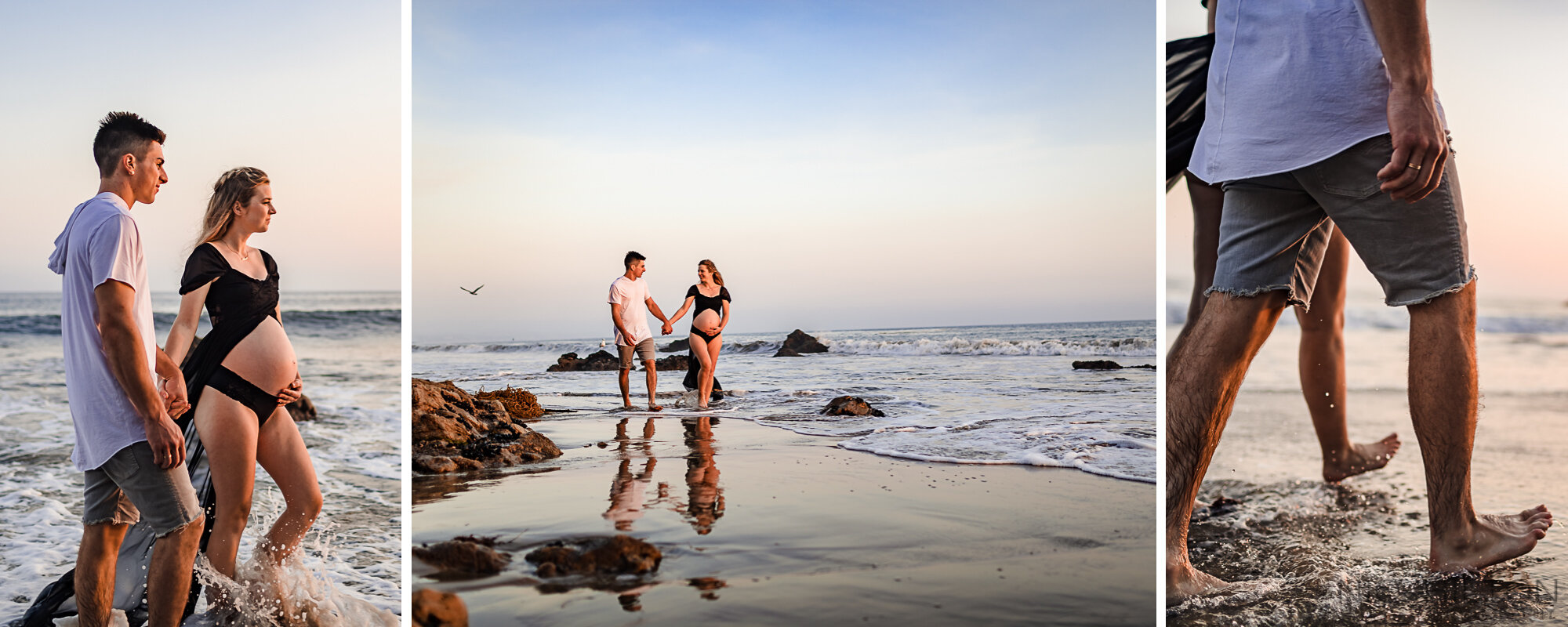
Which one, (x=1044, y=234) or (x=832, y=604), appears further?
(x=1044, y=234)

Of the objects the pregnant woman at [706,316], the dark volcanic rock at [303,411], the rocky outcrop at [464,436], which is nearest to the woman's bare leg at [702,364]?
the pregnant woman at [706,316]

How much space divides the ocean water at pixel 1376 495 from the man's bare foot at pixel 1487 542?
0.19ft

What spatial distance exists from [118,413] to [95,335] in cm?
18

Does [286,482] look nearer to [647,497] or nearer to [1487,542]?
[647,497]

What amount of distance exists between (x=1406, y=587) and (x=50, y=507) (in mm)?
3537

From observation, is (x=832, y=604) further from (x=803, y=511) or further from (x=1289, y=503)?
(x=1289, y=503)

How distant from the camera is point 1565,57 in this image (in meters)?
2.64

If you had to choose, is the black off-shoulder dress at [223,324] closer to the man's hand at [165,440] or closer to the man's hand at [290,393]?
the man's hand at [290,393]

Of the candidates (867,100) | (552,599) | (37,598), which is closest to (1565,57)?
(867,100)

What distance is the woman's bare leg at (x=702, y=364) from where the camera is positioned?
5121mm

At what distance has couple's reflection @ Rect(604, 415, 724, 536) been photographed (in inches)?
100

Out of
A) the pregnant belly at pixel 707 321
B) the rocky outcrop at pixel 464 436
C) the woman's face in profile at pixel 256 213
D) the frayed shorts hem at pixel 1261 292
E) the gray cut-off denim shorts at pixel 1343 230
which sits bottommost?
the rocky outcrop at pixel 464 436

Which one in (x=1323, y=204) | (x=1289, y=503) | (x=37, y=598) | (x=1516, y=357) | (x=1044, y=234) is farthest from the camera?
(x=1044, y=234)

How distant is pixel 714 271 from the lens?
201 inches
